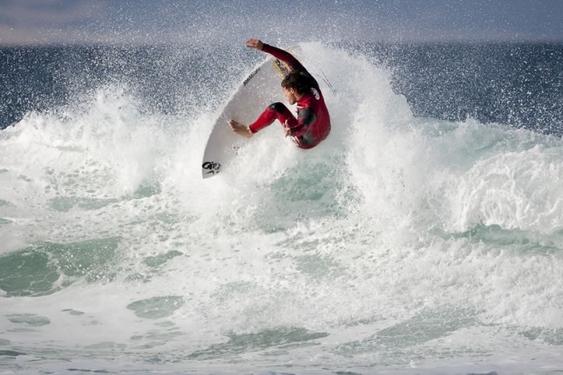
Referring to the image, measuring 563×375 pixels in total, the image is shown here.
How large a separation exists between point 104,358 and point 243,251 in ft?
8.82

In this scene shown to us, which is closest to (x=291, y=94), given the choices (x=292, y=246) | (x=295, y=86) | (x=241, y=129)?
(x=295, y=86)

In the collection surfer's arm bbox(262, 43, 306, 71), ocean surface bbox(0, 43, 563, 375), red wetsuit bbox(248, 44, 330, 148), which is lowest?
ocean surface bbox(0, 43, 563, 375)

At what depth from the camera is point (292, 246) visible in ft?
26.7

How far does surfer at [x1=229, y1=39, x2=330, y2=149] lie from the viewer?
7.90m

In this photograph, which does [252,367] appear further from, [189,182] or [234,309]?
[189,182]

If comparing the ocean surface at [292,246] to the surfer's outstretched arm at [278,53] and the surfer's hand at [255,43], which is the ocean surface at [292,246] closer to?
the surfer's outstretched arm at [278,53]

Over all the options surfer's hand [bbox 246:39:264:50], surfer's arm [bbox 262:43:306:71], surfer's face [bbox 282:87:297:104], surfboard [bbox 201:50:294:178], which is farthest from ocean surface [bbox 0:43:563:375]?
surfer's hand [bbox 246:39:264:50]

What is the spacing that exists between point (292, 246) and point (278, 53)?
7.43 feet

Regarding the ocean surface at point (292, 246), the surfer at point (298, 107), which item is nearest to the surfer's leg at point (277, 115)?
the surfer at point (298, 107)

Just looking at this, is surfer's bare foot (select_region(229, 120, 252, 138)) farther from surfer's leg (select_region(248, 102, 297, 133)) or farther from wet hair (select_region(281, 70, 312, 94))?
wet hair (select_region(281, 70, 312, 94))

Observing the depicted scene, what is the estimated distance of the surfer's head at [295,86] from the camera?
25.9 feet

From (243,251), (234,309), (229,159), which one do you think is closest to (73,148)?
(229,159)

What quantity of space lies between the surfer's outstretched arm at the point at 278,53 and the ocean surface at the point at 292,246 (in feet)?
2.81

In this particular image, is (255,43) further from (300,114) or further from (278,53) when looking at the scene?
(300,114)
